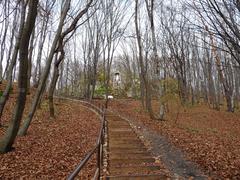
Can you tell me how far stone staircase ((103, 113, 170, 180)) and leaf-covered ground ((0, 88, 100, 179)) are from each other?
0.67m

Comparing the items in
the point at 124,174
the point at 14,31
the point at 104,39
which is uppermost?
the point at 104,39

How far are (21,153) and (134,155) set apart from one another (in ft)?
12.4

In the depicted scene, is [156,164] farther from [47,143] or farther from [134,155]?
[47,143]

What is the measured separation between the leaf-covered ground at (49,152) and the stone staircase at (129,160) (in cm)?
67

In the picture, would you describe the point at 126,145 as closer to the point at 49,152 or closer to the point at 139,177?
the point at 49,152

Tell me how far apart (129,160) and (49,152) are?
300 centimetres

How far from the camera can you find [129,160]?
26.1 feet

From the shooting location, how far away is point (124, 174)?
22.5 ft

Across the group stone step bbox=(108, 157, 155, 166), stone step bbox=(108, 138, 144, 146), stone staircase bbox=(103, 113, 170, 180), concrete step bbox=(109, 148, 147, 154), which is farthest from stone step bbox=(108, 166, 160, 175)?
stone step bbox=(108, 138, 144, 146)

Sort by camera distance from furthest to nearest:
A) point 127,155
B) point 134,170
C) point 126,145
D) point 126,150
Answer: point 126,145 < point 126,150 < point 127,155 < point 134,170

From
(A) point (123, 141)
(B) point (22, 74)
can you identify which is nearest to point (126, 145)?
(A) point (123, 141)

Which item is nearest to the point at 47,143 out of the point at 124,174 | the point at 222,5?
the point at 124,174

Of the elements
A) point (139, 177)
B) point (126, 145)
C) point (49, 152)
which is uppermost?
point (126, 145)

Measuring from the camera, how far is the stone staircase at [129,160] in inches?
263
